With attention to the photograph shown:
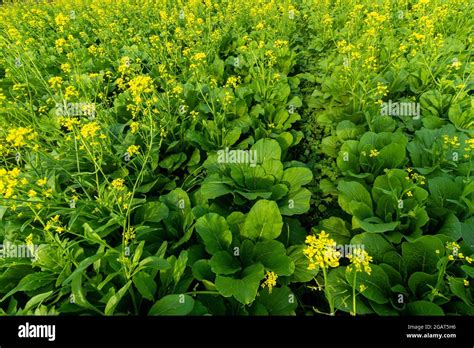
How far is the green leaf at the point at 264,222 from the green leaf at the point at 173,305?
26.5 inches

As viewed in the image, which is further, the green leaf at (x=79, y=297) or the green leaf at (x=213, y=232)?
the green leaf at (x=213, y=232)

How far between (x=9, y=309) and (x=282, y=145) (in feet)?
8.43

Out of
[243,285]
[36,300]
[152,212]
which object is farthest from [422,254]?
[36,300]

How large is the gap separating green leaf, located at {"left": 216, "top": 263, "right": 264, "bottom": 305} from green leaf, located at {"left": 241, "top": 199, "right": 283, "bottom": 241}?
28cm

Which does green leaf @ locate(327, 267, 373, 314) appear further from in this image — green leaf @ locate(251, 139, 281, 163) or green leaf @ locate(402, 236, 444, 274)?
green leaf @ locate(251, 139, 281, 163)

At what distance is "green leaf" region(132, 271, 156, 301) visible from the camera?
6.15 ft

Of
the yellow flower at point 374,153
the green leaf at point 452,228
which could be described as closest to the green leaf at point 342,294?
the green leaf at point 452,228

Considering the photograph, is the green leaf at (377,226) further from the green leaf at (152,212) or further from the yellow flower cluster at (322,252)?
the green leaf at (152,212)

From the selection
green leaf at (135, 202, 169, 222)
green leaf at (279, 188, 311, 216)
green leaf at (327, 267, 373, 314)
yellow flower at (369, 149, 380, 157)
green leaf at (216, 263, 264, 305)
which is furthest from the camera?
yellow flower at (369, 149, 380, 157)

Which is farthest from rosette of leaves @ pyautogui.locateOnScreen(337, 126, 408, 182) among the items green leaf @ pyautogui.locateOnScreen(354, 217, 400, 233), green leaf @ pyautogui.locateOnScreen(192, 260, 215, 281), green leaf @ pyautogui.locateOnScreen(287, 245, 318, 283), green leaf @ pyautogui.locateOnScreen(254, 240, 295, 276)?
green leaf @ pyautogui.locateOnScreen(192, 260, 215, 281)

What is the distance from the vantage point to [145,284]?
1.91 m

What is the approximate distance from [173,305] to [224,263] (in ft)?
1.40

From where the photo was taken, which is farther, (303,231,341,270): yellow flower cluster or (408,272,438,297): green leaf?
(408,272,438,297): green leaf

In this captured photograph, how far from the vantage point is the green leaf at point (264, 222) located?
2283 millimetres
